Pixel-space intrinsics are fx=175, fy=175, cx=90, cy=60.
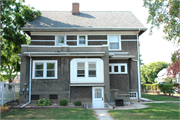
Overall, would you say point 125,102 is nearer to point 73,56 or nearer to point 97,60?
point 97,60

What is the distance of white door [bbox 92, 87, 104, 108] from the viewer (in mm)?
14906

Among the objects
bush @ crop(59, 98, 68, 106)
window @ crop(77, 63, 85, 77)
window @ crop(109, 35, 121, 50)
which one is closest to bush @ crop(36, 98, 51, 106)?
bush @ crop(59, 98, 68, 106)

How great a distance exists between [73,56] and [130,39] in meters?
6.93

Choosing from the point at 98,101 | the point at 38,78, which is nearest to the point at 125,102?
the point at 98,101

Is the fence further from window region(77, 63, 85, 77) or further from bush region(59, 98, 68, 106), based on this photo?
window region(77, 63, 85, 77)

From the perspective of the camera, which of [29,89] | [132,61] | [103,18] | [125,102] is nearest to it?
[29,89]

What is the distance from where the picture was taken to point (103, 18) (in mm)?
21453

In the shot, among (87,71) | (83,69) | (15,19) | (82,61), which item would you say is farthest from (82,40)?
(15,19)

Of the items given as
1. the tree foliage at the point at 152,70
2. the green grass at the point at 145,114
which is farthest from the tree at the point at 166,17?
the tree foliage at the point at 152,70

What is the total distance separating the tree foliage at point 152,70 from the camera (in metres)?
73.6

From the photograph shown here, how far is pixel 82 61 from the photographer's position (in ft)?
50.2

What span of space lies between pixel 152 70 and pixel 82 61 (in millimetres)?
66210

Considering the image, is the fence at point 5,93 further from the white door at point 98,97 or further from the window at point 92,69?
the white door at point 98,97

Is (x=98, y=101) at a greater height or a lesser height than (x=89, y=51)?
lesser
